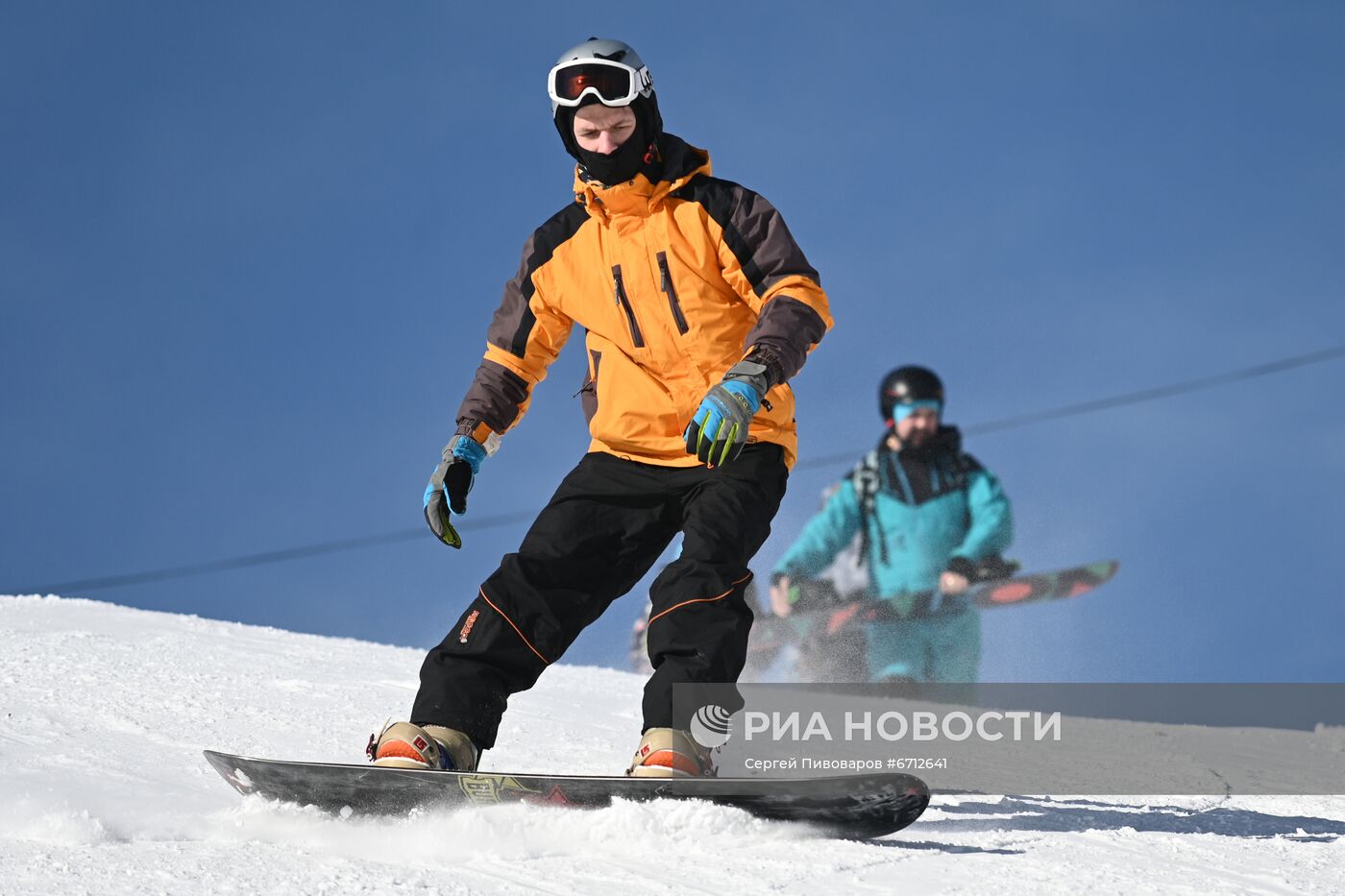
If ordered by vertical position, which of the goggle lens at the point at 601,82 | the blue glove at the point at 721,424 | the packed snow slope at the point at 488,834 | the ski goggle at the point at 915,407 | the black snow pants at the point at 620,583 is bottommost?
the packed snow slope at the point at 488,834

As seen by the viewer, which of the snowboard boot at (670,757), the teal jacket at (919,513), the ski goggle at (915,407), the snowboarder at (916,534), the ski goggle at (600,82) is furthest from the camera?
the ski goggle at (915,407)

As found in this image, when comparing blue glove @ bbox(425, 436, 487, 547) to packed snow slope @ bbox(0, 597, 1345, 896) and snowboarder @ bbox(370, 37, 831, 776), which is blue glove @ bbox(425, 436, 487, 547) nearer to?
snowboarder @ bbox(370, 37, 831, 776)

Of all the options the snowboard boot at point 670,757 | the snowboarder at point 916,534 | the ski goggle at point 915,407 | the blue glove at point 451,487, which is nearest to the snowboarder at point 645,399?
the snowboard boot at point 670,757

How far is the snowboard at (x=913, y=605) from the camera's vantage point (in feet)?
24.4

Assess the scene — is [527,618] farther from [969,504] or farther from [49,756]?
[969,504]

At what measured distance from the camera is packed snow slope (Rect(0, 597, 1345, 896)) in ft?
7.27

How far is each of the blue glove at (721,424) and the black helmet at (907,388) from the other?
5345 mm

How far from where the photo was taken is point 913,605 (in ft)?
24.5

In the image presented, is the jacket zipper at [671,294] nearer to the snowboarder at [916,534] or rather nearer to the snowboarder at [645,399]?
the snowboarder at [645,399]

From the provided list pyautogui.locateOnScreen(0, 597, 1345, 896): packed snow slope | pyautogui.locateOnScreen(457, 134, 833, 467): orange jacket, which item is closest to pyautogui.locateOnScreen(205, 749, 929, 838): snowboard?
pyautogui.locateOnScreen(0, 597, 1345, 896): packed snow slope

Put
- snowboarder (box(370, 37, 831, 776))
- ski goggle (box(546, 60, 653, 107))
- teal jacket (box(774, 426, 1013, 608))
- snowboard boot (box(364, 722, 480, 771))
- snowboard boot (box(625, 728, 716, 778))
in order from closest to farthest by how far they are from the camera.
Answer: snowboard boot (box(625, 728, 716, 778))
snowboard boot (box(364, 722, 480, 771))
snowboarder (box(370, 37, 831, 776))
ski goggle (box(546, 60, 653, 107))
teal jacket (box(774, 426, 1013, 608))

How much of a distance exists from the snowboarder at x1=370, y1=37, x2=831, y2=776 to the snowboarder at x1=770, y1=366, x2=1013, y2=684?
4.38 meters

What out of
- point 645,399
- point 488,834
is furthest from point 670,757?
point 645,399

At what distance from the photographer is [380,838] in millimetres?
2518
